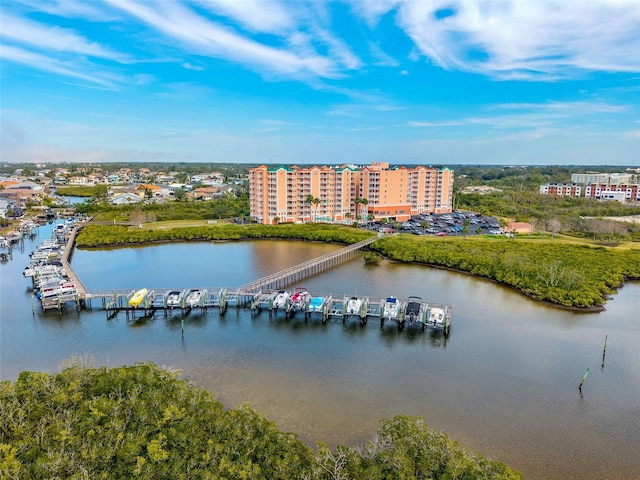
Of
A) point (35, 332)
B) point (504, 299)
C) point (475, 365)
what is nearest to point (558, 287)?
point (504, 299)

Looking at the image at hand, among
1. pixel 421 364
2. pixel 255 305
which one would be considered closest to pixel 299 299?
pixel 255 305

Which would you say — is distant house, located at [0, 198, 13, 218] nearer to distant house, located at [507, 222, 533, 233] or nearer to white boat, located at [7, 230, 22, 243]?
white boat, located at [7, 230, 22, 243]

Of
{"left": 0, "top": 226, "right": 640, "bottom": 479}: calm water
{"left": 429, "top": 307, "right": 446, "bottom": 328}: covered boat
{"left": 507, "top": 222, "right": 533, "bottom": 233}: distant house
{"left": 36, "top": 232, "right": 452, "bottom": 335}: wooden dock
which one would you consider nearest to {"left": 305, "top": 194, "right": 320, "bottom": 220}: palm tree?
{"left": 507, "top": 222, "right": 533, "bottom": 233}: distant house

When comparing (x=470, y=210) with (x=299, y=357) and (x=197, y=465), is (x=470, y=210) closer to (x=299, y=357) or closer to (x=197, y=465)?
(x=299, y=357)

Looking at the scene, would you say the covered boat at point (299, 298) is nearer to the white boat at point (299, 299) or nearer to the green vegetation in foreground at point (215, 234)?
the white boat at point (299, 299)

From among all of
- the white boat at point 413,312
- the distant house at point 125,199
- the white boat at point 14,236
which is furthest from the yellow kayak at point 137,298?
the distant house at point 125,199

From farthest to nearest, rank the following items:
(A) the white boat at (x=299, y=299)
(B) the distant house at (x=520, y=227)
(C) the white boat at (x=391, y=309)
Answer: (B) the distant house at (x=520, y=227) → (A) the white boat at (x=299, y=299) → (C) the white boat at (x=391, y=309)

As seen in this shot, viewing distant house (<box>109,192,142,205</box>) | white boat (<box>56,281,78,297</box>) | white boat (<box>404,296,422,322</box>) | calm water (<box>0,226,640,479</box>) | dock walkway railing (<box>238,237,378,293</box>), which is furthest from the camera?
distant house (<box>109,192,142,205</box>)
